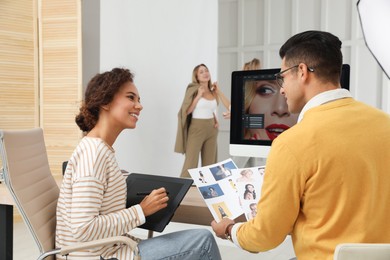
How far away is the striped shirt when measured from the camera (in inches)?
55.4

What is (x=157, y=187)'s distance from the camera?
1.70 metres

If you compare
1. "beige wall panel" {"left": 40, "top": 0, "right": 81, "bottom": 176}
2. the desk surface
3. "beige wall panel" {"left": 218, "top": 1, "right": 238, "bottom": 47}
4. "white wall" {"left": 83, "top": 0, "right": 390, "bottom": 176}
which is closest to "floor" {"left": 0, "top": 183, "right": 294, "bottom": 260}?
"beige wall panel" {"left": 40, "top": 0, "right": 81, "bottom": 176}

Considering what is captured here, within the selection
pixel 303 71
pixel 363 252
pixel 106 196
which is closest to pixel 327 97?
pixel 303 71

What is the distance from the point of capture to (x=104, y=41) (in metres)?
4.47

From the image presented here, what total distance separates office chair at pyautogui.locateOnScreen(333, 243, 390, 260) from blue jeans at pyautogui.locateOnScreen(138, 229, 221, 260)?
723 millimetres

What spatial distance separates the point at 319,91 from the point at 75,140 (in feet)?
11.4

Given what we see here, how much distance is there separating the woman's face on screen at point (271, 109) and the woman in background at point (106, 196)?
615 mm

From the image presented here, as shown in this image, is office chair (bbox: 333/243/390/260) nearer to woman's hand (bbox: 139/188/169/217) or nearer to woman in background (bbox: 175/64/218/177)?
woman's hand (bbox: 139/188/169/217)

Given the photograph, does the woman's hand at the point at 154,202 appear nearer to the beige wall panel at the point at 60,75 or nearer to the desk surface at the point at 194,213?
the desk surface at the point at 194,213

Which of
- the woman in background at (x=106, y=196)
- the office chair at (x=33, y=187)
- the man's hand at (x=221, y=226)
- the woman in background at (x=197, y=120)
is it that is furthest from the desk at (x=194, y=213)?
the woman in background at (x=197, y=120)

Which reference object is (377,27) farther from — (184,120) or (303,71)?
(184,120)

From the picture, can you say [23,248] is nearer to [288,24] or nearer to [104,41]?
[104,41]

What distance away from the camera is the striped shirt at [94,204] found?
1406mm

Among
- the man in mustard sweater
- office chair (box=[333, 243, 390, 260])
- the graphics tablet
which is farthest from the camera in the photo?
the graphics tablet
